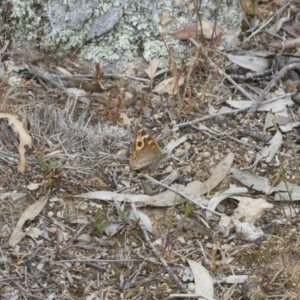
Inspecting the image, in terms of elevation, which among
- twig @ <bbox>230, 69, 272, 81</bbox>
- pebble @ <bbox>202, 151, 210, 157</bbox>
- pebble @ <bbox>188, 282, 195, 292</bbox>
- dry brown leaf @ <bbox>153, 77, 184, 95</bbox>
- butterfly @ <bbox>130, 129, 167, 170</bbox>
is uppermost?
dry brown leaf @ <bbox>153, 77, 184, 95</bbox>

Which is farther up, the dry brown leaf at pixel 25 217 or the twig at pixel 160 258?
the dry brown leaf at pixel 25 217

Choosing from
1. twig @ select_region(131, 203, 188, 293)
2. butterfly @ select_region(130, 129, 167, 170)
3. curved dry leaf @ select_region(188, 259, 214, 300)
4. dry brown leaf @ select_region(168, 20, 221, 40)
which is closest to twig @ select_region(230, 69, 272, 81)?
dry brown leaf @ select_region(168, 20, 221, 40)

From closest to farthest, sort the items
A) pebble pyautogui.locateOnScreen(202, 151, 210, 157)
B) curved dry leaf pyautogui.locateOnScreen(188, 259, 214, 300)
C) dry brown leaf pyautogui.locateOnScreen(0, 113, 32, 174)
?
curved dry leaf pyautogui.locateOnScreen(188, 259, 214, 300)
dry brown leaf pyautogui.locateOnScreen(0, 113, 32, 174)
pebble pyautogui.locateOnScreen(202, 151, 210, 157)

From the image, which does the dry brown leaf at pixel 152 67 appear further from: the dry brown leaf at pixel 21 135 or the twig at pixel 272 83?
the dry brown leaf at pixel 21 135

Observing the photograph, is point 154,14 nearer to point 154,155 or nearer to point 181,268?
point 154,155

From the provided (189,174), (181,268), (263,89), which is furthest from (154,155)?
(263,89)

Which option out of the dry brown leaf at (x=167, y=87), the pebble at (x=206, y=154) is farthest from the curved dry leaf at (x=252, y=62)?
the pebble at (x=206, y=154)

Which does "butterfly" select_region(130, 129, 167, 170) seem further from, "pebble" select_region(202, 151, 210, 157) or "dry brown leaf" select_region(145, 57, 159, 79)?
"dry brown leaf" select_region(145, 57, 159, 79)
